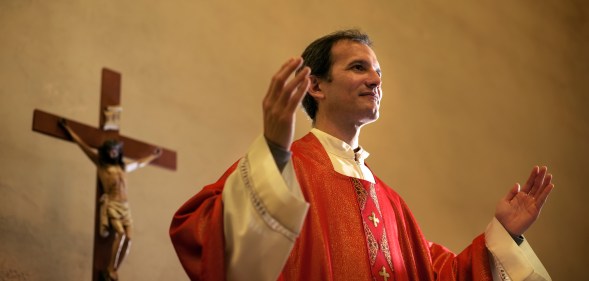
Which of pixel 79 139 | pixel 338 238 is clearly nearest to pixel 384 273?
pixel 338 238

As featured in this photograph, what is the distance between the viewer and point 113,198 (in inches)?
164

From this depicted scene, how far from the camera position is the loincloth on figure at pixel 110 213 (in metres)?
4.08

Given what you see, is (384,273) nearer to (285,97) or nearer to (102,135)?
(285,97)

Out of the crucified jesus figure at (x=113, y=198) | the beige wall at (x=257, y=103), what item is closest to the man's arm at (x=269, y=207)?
the crucified jesus figure at (x=113, y=198)

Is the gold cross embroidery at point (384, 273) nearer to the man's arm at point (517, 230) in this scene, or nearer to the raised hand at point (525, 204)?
the man's arm at point (517, 230)

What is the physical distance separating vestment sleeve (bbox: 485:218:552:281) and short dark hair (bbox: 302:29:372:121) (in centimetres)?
116

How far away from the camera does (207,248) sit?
3314 millimetres

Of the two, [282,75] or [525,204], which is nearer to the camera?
[282,75]

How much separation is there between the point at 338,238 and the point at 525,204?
3.09 feet

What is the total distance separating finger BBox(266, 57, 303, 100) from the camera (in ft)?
10.5

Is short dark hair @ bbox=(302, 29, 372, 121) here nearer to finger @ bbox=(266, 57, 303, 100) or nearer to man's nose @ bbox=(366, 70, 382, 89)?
man's nose @ bbox=(366, 70, 382, 89)

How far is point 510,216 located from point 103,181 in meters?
1.91

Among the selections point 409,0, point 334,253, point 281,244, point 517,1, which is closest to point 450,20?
point 409,0

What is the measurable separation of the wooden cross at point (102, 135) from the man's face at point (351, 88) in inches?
34.3
